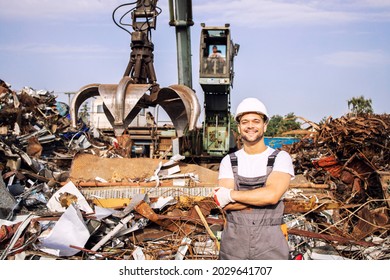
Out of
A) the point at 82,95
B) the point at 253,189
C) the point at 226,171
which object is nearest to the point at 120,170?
the point at 82,95

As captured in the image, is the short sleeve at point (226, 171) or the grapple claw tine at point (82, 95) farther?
the grapple claw tine at point (82, 95)

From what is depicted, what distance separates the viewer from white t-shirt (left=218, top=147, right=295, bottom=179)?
227 cm

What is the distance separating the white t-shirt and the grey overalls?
2 cm

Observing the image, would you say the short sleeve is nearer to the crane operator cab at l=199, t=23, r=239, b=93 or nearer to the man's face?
the man's face

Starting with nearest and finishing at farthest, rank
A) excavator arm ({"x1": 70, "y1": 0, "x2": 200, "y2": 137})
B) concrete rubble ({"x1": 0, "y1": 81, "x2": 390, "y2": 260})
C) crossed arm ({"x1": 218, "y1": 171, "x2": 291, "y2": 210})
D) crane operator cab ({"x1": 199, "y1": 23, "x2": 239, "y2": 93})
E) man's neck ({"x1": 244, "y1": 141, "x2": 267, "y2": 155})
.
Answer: crossed arm ({"x1": 218, "y1": 171, "x2": 291, "y2": 210}) → man's neck ({"x1": 244, "y1": 141, "x2": 267, "y2": 155}) → concrete rubble ({"x1": 0, "y1": 81, "x2": 390, "y2": 260}) → excavator arm ({"x1": 70, "y1": 0, "x2": 200, "y2": 137}) → crane operator cab ({"x1": 199, "y1": 23, "x2": 239, "y2": 93})

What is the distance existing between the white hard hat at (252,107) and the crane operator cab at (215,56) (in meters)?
4.33

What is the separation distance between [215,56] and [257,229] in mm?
4690

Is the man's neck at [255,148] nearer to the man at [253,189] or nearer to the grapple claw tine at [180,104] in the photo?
the man at [253,189]

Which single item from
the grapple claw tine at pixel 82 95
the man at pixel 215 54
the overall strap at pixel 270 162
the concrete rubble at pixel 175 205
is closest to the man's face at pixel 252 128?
the overall strap at pixel 270 162

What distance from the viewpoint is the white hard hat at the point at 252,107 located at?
229 centimetres

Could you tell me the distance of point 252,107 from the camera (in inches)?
90.4

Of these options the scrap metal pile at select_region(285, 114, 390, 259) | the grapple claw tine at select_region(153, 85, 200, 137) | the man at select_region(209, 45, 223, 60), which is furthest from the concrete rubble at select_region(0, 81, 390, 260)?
the man at select_region(209, 45, 223, 60)

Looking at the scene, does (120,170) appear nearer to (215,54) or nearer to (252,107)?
(215,54)
